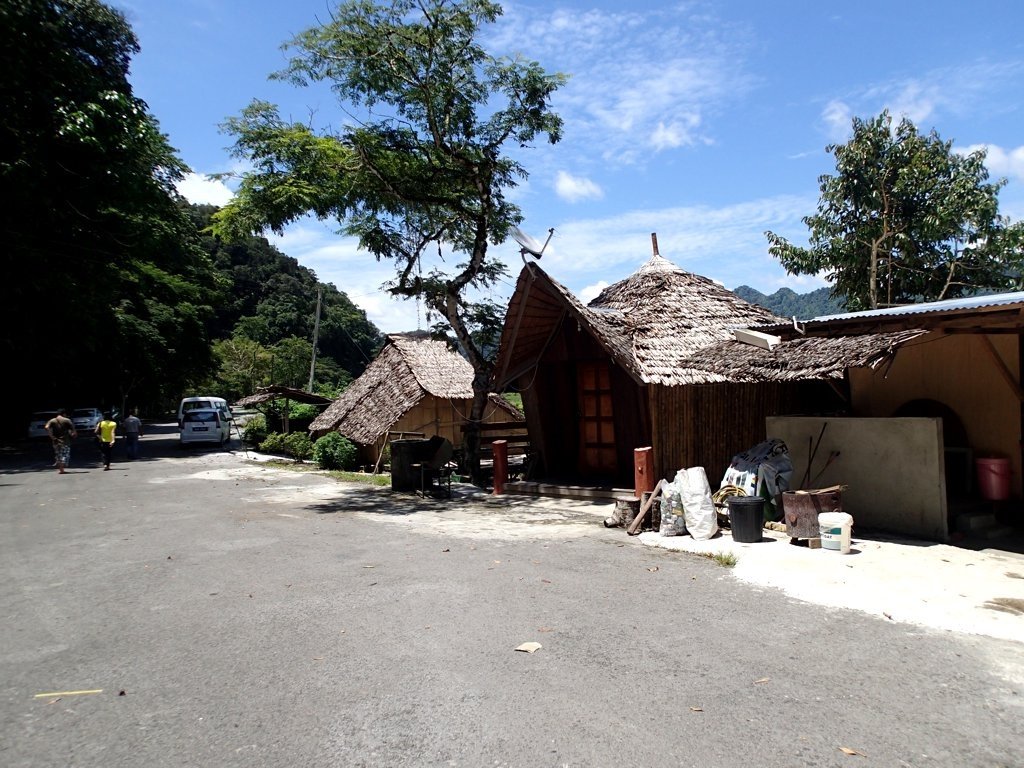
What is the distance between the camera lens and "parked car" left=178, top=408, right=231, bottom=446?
95.8 feet

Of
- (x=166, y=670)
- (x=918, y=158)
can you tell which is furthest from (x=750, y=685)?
(x=918, y=158)

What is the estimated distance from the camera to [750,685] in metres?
4.57

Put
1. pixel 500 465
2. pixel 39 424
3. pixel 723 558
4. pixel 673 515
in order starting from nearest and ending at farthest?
pixel 723 558, pixel 673 515, pixel 500 465, pixel 39 424

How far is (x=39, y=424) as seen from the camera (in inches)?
1275

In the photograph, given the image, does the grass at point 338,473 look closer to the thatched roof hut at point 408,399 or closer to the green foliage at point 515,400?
the thatched roof hut at point 408,399

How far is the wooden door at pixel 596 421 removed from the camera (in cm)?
1490

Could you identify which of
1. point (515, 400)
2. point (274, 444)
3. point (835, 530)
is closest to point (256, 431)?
point (274, 444)

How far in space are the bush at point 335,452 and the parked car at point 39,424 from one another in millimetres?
18258

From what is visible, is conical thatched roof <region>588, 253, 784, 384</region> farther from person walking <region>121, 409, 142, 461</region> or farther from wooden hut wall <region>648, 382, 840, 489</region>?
person walking <region>121, 409, 142, 461</region>

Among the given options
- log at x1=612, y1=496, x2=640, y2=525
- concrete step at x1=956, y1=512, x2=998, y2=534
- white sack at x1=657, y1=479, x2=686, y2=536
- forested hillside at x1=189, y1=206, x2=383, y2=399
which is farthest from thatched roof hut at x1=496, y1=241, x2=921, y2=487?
forested hillside at x1=189, y1=206, x2=383, y2=399

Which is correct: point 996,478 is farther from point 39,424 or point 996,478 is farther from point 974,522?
point 39,424

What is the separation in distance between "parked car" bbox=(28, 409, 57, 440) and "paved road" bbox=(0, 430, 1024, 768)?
28135 millimetres

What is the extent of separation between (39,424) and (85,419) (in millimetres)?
3315

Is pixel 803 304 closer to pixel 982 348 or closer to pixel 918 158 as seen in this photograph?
pixel 918 158
